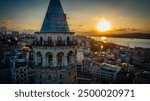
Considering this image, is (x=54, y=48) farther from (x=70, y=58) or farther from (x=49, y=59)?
(x=70, y=58)

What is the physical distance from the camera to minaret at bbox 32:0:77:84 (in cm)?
407

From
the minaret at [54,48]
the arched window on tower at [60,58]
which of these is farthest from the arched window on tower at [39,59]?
the arched window on tower at [60,58]

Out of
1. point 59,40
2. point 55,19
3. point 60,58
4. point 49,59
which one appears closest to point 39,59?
point 49,59

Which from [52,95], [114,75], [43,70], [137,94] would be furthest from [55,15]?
[114,75]

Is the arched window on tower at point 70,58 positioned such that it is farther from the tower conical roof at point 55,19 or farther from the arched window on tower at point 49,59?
the tower conical roof at point 55,19

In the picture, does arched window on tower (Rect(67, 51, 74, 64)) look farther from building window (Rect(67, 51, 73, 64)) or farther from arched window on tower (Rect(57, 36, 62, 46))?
arched window on tower (Rect(57, 36, 62, 46))

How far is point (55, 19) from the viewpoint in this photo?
4.08 m

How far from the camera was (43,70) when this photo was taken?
4.20 meters

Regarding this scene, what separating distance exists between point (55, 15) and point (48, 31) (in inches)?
12.9

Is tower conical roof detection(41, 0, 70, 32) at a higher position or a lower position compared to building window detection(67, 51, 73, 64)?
higher

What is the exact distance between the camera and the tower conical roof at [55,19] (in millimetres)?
4062

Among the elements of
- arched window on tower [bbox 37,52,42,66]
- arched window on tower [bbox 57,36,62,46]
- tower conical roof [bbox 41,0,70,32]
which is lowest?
arched window on tower [bbox 37,52,42,66]

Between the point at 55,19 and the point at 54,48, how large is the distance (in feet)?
1.75

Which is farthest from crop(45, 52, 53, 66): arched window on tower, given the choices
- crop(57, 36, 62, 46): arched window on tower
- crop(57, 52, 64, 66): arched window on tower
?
crop(57, 36, 62, 46): arched window on tower
